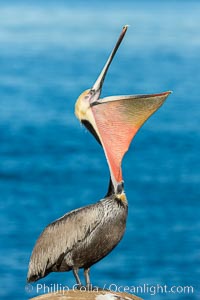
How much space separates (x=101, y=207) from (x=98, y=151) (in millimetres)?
21291

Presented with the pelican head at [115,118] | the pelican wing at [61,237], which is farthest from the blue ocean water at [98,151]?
the pelican head at [115,118]

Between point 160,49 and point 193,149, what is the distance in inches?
672

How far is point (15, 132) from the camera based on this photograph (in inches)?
1244

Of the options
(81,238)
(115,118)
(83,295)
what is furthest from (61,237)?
(115,118)

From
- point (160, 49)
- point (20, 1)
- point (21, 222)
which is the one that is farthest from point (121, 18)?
point (21, 222)

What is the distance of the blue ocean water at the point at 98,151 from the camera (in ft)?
69.3

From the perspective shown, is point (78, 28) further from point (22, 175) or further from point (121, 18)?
point (22, 175)

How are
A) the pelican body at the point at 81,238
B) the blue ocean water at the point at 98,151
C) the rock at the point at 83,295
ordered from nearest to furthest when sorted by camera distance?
the rock at the point at 83,295 → the pelican body at the point at 81,238 → the blue ocean water at the point at 98,151

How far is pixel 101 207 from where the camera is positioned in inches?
333

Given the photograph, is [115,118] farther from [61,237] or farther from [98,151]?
[98,151]

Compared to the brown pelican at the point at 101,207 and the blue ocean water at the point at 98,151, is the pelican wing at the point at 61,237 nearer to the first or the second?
the brown pelican at the point at 101,207

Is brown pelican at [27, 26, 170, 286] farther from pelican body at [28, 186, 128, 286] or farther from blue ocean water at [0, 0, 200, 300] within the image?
blue ocean water at [0, 0, 200, 300]

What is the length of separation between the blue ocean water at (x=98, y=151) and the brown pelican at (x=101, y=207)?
120 cm

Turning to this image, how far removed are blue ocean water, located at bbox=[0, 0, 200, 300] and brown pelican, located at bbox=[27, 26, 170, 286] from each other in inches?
47.3
